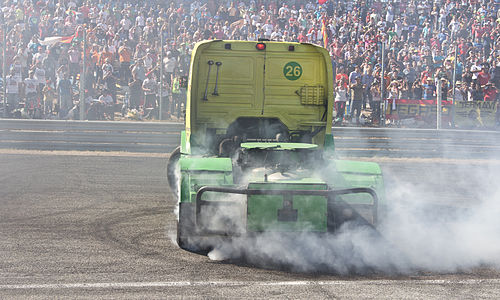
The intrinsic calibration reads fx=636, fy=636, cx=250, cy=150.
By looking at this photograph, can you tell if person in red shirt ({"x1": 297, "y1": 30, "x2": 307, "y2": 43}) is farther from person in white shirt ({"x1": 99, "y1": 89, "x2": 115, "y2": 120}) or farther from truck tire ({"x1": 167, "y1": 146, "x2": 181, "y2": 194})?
truck tire ({"x1": 167, "y1": 146, "x2": 181, "y2": 194})

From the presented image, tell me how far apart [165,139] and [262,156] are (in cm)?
859

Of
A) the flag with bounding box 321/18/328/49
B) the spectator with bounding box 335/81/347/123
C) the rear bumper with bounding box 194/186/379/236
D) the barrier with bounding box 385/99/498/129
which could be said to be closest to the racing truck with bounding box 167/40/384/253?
the rear bumper with bounding box 194/186/379/236

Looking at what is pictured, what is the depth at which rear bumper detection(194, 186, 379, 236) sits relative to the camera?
603 cm

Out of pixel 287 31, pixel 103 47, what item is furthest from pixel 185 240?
pixel 287 31

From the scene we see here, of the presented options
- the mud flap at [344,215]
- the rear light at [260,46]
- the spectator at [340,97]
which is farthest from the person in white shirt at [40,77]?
the mud flap at [344,215]

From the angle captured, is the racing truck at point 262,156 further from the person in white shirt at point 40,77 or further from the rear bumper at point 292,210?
the person in white shirt at point 40,77

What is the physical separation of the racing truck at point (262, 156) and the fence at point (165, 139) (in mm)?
5932

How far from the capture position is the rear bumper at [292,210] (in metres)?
6.03

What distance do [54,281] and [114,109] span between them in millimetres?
13928

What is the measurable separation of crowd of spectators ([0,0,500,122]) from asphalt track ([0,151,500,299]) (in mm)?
8443

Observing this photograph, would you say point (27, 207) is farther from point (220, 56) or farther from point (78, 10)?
point (78, 10)

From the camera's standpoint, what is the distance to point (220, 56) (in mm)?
8289

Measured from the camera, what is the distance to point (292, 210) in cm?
605

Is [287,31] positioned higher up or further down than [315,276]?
higher up
